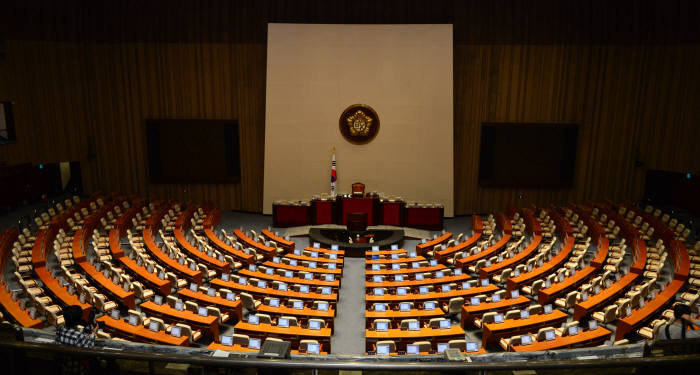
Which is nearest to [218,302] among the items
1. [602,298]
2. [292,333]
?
[292,333]

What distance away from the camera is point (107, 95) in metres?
18.5

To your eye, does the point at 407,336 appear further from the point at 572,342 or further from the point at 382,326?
the point at 572,342

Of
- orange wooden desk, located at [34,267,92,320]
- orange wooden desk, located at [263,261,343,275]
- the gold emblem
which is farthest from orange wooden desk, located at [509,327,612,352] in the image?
Answer: the gold emblem

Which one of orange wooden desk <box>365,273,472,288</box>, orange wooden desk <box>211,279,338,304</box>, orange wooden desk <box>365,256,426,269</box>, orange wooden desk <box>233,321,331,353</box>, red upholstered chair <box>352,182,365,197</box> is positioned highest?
red upholstered chair <box>352,182,365,197</box>

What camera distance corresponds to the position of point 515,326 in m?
8.46

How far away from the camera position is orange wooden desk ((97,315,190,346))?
7.94 metres

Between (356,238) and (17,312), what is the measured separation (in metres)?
9.38

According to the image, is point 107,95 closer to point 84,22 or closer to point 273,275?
point 84,22

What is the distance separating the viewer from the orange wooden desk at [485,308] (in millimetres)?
9336

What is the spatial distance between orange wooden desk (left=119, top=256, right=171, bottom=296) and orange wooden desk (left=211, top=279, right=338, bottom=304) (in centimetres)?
106

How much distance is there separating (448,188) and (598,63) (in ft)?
24.3

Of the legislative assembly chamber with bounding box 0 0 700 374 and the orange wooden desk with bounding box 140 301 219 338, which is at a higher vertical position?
the legislative assembly chamber with bounding box 0 0 700 374

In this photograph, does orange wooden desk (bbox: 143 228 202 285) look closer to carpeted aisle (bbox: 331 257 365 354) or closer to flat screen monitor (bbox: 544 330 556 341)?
carpeted aisle (bbox: 331 257 365 354)

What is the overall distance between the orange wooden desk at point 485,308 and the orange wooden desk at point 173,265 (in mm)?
6399
